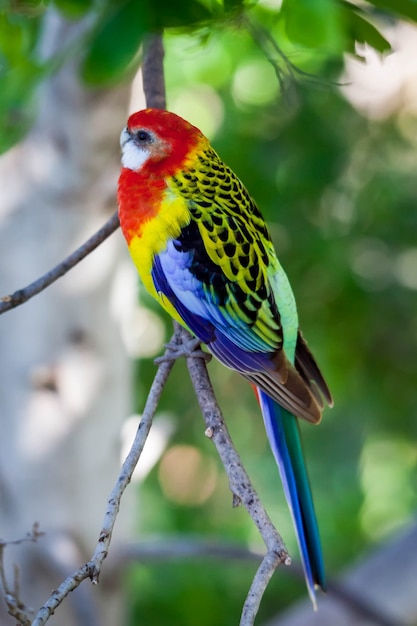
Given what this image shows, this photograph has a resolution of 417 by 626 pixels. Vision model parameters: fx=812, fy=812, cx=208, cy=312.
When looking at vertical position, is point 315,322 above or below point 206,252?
above

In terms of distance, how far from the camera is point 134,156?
1.92 m

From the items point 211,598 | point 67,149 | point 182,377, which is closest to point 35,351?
point 67,149

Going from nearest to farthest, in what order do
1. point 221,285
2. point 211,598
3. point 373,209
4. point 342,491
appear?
point 221,285, point 373,209, point 211,598, point 342,491

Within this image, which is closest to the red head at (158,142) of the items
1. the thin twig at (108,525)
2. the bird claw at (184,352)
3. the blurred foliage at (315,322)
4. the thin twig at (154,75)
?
the thin twig at (154,75)

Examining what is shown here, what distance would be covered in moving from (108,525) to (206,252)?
0.78 meters

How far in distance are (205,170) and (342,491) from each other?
3.59 m

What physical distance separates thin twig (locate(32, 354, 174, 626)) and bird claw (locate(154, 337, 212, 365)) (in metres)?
0.09

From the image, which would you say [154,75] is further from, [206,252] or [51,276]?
[51,276]

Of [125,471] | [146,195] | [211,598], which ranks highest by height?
[146,195]

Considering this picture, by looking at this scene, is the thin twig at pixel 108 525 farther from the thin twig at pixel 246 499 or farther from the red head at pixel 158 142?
the red head at pixel 158 142

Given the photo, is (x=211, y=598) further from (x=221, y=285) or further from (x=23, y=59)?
(x=23, y=59)

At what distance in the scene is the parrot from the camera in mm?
1803

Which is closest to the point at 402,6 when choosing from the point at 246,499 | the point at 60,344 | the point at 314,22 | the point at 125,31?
the point at 314,22

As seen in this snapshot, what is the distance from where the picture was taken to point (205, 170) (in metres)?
1.93
